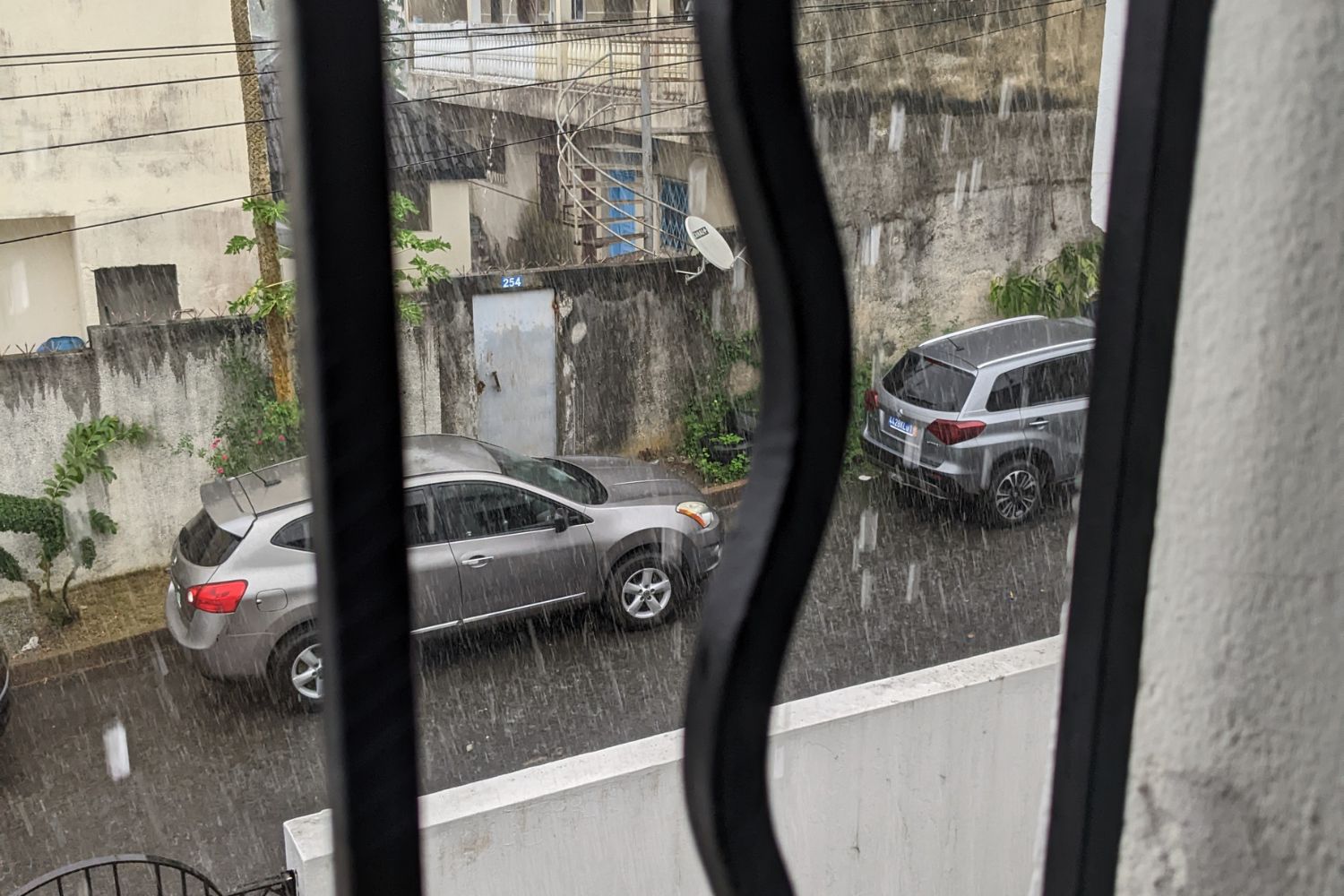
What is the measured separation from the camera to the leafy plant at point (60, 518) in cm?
431

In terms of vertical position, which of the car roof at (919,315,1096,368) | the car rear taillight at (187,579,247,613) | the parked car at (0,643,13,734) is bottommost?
the parked car at (0,643,13,734)

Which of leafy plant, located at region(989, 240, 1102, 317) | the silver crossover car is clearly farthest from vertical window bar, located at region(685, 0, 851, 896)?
leafy plant, located at region(989, 240, 1102, 317)

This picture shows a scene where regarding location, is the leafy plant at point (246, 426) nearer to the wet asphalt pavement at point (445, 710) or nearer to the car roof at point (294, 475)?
the car roof at point (294, 475)

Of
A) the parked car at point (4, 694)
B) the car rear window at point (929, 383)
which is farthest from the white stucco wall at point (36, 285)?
the car rear window at point (929, 383)

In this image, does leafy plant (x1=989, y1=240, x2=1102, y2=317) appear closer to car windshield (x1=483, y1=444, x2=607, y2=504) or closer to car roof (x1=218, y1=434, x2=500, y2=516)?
car windshield (x1=483, y1=444, x2=607, y2=504)

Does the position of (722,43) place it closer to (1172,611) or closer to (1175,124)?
(1175,124)

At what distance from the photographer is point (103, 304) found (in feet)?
18.3

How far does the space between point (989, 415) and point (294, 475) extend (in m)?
2.77

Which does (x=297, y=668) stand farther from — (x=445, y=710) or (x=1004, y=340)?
(x=1004, y=340)

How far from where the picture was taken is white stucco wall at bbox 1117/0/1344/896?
406 millimetres

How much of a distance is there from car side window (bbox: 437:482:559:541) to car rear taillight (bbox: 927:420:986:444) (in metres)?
1.79

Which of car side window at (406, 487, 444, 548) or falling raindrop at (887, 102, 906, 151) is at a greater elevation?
falling raindrop at (887, 102, 906, 151)

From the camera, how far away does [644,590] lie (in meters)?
4.23

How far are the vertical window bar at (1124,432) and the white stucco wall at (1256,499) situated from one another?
0.04 meters
